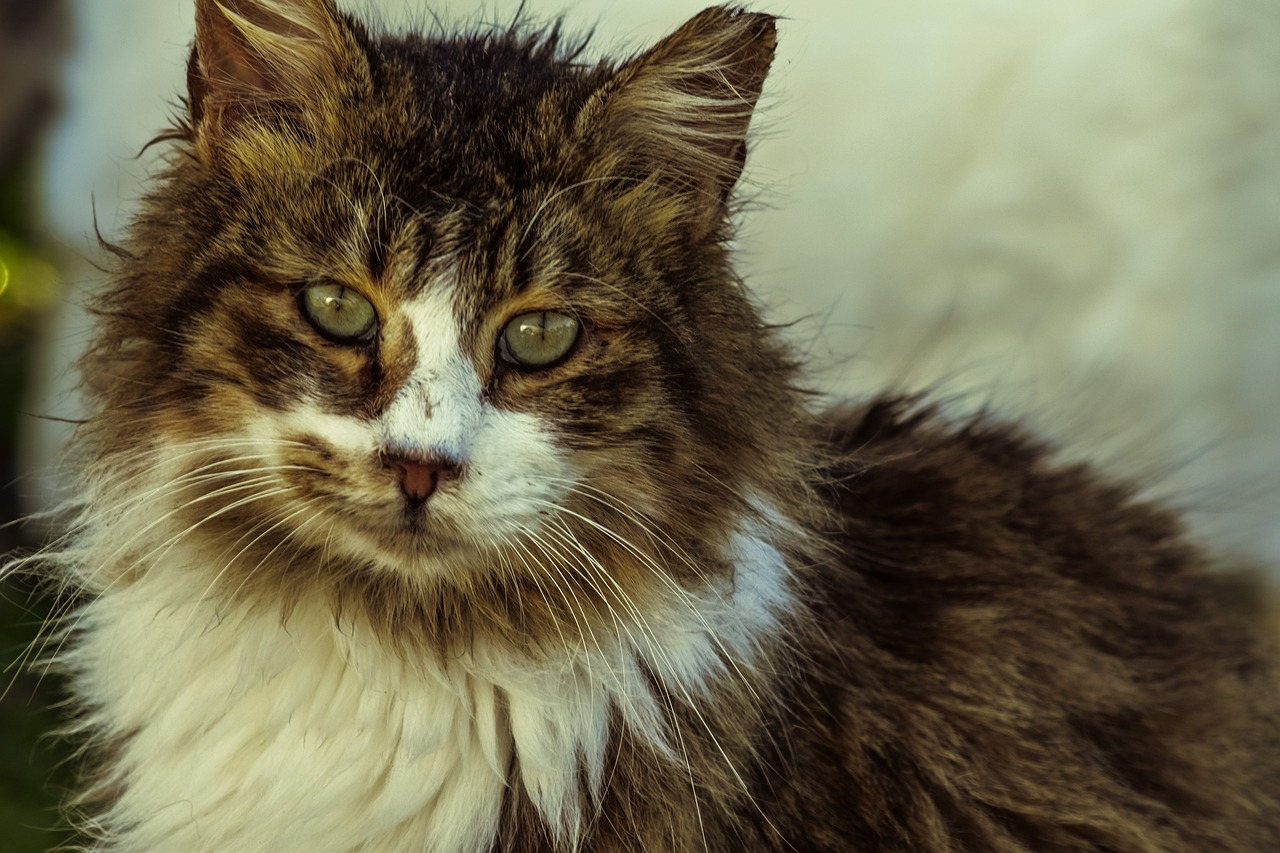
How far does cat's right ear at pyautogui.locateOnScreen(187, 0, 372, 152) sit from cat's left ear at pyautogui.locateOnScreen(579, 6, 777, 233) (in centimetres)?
26

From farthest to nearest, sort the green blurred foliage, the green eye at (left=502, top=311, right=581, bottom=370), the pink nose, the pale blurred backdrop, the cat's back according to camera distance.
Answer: the pale blurred backdrop → the green blurred foliage → the cat's back → the green eye at (left=502, top=311, right=581, bottom=370) → the pink nose

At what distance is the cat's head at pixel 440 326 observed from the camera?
3.77 feet

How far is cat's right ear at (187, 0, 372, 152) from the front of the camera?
1.24 meters

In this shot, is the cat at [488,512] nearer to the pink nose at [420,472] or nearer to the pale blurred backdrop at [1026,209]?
the pink nose at [420,472]

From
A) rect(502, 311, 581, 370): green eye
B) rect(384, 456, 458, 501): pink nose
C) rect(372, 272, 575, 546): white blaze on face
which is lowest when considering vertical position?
rect(384, 456, 458, 501): pink nose

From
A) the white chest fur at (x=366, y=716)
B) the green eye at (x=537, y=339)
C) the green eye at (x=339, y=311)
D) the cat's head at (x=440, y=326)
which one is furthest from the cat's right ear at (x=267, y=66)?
the white chest fur at (x=366, y=716)

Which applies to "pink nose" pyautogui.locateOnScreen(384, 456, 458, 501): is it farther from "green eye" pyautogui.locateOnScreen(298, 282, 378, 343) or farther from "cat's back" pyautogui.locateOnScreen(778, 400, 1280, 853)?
"cat's back" pyautogui.locateOnScreen(778, 400, 1280, 853)

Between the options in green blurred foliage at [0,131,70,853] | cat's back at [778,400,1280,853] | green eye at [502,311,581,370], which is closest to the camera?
green eye at [502,311,581,370]

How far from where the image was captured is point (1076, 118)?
2297 millimetres

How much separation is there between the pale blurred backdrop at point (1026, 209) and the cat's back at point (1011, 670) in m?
0.45

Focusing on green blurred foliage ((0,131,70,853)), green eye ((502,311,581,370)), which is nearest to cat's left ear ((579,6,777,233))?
green eye ((502,311,581,370))

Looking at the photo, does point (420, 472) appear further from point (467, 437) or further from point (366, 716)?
point (366, 716)

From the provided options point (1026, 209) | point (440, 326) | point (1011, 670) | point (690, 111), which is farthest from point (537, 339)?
point (1026, 209)

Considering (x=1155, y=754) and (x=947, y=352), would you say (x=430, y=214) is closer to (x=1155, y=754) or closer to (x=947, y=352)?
(x=1155, y=754)
